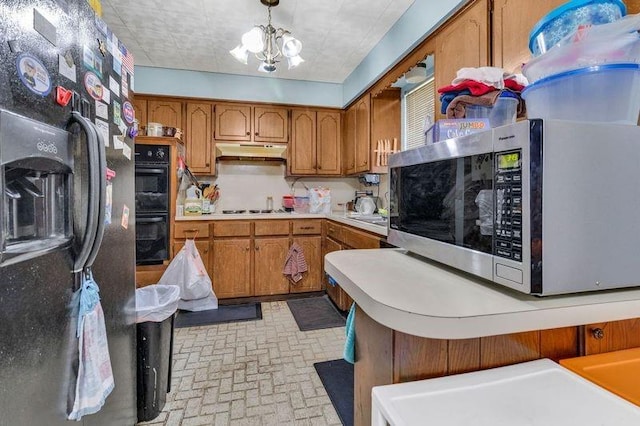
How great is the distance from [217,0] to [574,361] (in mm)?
2721

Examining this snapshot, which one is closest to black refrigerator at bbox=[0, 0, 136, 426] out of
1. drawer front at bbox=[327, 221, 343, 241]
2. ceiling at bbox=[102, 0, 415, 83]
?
ceiling at bbox=[102, 0, 415, 83]

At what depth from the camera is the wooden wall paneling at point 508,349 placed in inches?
26.4

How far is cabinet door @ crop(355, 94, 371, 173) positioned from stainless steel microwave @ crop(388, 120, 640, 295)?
2.58m

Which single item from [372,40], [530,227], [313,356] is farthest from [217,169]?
[530,227]

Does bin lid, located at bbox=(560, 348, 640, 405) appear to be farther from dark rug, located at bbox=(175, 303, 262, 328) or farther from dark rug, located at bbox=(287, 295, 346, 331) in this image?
dark rug, located at bbox=(175, 303, 262, 328)

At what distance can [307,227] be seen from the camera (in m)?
3.44

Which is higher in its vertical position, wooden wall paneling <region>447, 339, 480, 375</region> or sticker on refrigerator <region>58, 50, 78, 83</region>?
sticker on refrigerator <region>58, 50, 78, 83</region>

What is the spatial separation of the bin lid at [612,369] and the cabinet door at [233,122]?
138 inches

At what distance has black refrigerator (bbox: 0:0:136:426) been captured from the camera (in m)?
0.65

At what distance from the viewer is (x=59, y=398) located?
32.7 inches

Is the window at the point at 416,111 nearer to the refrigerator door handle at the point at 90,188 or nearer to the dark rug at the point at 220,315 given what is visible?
the dark rug at the point at 220,315

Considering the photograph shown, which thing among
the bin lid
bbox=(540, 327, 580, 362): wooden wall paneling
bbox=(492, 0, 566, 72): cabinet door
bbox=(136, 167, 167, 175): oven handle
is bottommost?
the bin lid

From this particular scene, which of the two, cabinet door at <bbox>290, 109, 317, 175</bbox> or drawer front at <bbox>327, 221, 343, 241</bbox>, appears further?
cabinet door at <bbox>290, 109, 317, 175</bbox>

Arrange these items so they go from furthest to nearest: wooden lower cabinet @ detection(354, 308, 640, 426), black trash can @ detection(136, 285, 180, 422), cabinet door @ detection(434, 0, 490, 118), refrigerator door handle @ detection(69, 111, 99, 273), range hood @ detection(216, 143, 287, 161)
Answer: range hood @ detection(216, 143, 287, 161) → cabinet door @ detection(434, 0, 490, 118) → black trash can @ detection(136, 285, 180, 422) → refrigerator door handle @ detection(69, 111, 99, 273) → wooden lower cabinet @ detection(354, 308, 640, 426)
